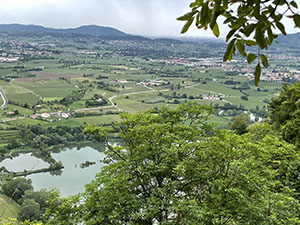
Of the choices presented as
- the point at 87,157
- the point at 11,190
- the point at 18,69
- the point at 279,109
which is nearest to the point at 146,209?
the point at 279,109

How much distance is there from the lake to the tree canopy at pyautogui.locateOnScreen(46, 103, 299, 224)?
604 inches

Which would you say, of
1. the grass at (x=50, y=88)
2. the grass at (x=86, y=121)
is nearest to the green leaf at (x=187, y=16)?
the grass at (x=86, y=121)

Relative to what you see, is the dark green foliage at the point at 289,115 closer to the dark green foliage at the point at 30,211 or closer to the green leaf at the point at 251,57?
the green leaf at the point at 251,57

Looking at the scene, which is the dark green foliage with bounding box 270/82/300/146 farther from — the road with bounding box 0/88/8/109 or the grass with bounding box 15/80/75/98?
the grass with bounding box 15/80/75/98

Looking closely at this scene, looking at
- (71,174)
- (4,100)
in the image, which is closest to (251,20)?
(71,174)

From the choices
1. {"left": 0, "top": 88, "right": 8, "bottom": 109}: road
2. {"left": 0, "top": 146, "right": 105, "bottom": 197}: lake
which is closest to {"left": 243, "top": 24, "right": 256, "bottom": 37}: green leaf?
{"left": 0, "top": 146, "right": 105, "bottom": 197}: lake

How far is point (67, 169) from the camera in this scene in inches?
930

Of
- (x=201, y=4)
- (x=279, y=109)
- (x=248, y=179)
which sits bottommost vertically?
(x=279, y=109)

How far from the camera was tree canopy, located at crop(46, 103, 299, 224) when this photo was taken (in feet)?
12.7

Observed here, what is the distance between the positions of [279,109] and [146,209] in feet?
29.5

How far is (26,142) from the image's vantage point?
27.1m

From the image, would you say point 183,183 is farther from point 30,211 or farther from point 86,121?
point 86,121

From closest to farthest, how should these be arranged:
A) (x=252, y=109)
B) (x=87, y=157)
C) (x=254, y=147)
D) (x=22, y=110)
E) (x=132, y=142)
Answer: (x=254, y=147)
(x=132, y=142)
(x=87, y=157)
(x=22, y=110)
(x=252, y=109)

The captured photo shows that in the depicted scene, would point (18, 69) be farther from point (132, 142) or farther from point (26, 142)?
point (132, 142)
